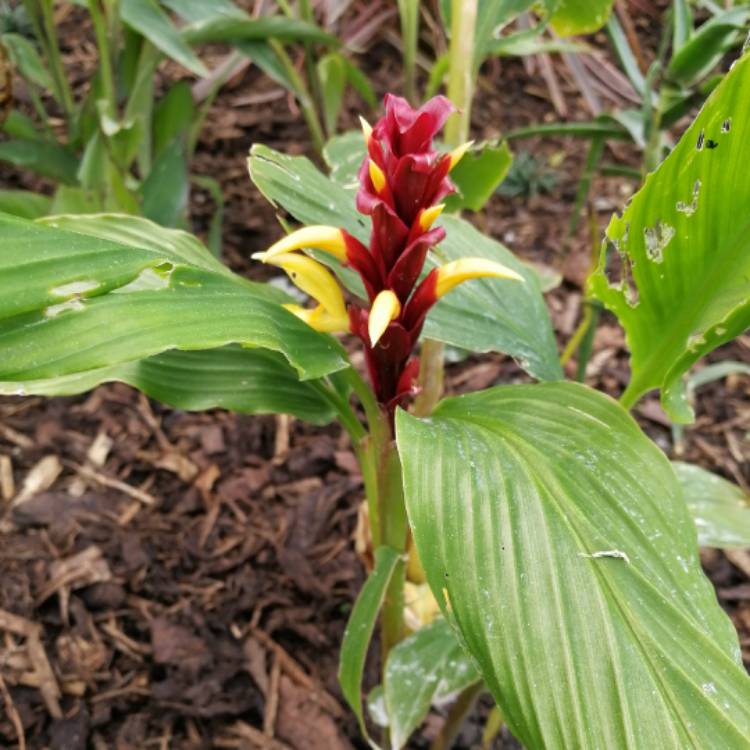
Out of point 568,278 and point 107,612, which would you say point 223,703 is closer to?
point 107,612

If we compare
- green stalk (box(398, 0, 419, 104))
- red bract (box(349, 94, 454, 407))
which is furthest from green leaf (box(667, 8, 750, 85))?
red bract (box(349, 94, 454, 407))

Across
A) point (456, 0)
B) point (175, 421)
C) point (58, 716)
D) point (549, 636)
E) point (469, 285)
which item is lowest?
point (58, 716)

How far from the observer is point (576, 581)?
0.71 metres

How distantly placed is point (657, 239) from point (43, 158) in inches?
55.2

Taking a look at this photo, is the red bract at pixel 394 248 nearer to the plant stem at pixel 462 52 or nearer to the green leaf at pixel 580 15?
the plant stem at pixel 462 52

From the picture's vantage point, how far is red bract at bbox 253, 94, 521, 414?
0.76m

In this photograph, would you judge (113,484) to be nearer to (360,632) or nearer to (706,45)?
(360,632)

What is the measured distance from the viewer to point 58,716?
1.28m

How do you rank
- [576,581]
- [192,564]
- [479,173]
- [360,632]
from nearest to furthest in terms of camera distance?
[576,581] < [360,632] < [479,173] < [192,564]

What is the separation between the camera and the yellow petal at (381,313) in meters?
0.76

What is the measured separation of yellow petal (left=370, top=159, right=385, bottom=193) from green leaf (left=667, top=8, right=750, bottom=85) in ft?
2.65

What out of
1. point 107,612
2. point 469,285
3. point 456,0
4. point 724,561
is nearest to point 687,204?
point 469,285

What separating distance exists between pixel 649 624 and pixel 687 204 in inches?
17.8

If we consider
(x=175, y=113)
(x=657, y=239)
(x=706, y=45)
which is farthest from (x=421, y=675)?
(x=175, y=113)
